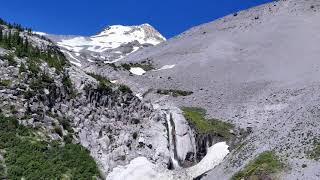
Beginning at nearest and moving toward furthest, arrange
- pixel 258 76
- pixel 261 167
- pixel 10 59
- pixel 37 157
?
pixel 261 167 < pixel 37 157 < pixel 10 59 < pixel 258 76

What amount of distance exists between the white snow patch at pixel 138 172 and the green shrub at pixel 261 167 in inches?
348

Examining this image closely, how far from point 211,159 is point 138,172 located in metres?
7.87

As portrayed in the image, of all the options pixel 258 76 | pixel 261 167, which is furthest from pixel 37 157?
pixel 258 76

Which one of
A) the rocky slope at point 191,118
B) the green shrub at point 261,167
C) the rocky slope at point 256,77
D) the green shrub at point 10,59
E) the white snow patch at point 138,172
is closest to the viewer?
the green shrub at point 261,167

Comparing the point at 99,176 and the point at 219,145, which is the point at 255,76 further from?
the point at 99,176

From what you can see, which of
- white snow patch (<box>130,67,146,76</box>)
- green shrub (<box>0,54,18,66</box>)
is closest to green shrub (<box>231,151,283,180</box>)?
green shrub (<box>0,54,18,66</box>)

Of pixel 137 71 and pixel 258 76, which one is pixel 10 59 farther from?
pixel 137 71

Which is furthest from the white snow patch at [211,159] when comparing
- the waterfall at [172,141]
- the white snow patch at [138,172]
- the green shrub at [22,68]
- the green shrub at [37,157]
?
the green shrub at [22,68]

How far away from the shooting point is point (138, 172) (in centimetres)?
4878

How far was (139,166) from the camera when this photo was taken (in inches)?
1954

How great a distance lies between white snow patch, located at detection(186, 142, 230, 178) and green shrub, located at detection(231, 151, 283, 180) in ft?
25.2

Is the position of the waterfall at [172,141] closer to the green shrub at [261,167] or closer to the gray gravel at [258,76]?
the gray gravel at [258,76]

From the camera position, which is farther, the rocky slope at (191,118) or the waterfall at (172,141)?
the waterfall at (172,141)

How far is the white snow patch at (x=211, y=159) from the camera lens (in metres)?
50.2
